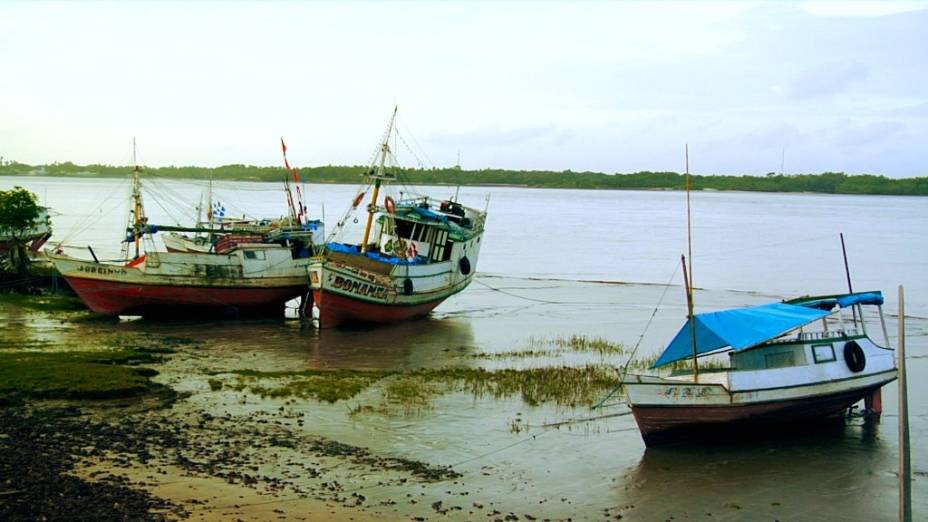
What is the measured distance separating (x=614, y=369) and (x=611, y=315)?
13.9 metres

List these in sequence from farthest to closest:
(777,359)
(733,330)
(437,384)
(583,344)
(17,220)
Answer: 1. (17,220)
2. (583,344)
3. (437,384)
4. (777,359)
5. (733,330)

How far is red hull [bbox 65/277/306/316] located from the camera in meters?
32.0

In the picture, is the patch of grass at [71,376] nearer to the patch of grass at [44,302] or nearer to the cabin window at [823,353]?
the patch of grass at [44,302]

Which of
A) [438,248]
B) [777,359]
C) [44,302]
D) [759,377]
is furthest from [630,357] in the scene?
[44,302]

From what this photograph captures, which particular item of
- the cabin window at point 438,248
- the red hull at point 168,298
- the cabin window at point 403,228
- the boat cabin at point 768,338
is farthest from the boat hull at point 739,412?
the cabin window at point 403,228

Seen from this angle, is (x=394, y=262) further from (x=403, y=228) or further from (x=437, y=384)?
(x=437, y=384)

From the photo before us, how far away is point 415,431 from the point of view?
1866cm

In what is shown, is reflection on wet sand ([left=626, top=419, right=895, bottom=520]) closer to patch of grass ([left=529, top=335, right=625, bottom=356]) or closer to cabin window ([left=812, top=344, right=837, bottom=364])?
cabin window ([left=812, top=344, right=837, bottom=364])

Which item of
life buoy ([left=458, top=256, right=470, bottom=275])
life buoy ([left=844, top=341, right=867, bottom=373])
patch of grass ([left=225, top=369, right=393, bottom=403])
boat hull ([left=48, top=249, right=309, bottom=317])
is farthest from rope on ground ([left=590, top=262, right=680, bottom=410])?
boat hull ([left=48, top=249, right=309, bottom=317])

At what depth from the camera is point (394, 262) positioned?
3431 centimetres

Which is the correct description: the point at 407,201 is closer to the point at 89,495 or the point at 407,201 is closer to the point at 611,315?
the point at 611,315

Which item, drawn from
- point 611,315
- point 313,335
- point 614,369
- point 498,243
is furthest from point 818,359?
point 498,243

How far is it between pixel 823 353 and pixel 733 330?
2.64 metres

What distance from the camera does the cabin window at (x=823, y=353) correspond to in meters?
20.0
